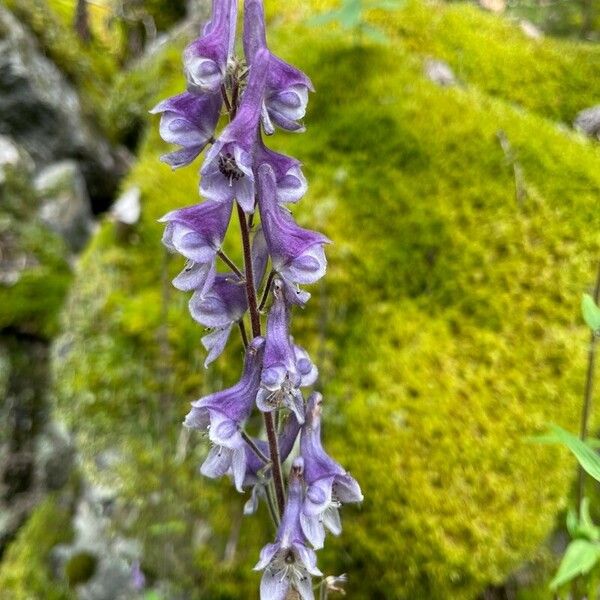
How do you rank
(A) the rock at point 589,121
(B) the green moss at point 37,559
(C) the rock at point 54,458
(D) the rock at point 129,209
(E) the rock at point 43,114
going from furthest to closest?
1. (E) the rock at point 43,114
2. (D) the rock at point 129,209
3. (C) the rock at point 54,458
4. (A) the rock at point 589,121
5. (B) the green moss at point 37,559

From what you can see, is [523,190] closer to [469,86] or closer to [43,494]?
[469,86]

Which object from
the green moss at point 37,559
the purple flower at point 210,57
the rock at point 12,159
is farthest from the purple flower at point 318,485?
the rock at point 12,159

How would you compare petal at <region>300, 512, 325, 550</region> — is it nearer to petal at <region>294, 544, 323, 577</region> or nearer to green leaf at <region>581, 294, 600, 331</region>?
petal at <region>294, 544, 323, 577</region>

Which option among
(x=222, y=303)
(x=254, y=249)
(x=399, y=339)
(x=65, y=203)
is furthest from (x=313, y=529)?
(x=65, y=203)

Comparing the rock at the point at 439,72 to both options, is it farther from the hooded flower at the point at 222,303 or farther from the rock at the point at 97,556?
the rock at the point at 97,556

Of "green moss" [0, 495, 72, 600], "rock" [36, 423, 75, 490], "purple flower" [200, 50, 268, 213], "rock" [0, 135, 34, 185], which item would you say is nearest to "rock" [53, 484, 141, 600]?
"green moss" [0, 495, 72, 600]

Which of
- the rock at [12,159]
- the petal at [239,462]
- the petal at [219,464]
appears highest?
the petal at [239,462]

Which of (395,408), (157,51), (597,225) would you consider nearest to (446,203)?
(597,225)

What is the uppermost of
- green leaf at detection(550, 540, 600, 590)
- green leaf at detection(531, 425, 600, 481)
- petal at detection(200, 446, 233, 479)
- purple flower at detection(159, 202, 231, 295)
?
purple flower at detection(159, 202, 231, 295)
